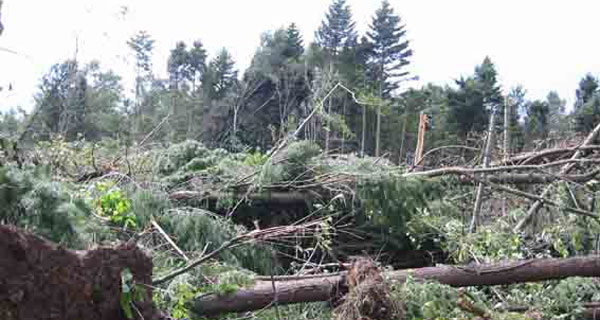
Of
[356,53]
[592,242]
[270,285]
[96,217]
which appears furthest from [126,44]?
[356,53]

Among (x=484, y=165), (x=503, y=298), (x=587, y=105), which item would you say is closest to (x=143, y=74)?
(x=587, y=105)

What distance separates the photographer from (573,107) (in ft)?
46.8

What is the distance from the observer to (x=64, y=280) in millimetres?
2061

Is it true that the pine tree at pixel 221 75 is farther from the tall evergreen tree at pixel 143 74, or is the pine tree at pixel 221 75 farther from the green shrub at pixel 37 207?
the green shrub at pixel 37 207

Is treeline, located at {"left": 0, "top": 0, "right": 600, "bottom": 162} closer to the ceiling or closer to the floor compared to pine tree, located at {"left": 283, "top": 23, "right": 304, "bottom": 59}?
closer to the floor

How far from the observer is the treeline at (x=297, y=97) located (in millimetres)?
12133

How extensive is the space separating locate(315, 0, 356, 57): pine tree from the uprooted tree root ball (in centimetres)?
1762

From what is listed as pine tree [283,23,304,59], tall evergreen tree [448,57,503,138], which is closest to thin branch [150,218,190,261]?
tall evergreen tree [448,57,503,138]

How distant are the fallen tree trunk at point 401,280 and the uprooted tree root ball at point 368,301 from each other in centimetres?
19

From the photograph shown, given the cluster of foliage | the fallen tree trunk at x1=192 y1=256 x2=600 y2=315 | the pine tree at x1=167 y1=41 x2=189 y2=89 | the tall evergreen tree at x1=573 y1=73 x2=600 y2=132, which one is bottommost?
the cluster of foliage

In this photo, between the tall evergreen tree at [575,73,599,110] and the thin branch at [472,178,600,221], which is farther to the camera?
the tall evergreen tree at [575,73,599,110]

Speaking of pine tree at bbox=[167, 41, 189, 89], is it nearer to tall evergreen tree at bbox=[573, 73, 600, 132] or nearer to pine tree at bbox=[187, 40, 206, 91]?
pine tree at bbox=[187, 40, 206, 91]

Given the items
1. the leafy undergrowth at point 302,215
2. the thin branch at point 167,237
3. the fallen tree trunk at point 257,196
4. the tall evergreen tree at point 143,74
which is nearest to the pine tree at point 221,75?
the tall evergreen tree at point 143,74

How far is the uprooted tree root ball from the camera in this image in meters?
3.29
